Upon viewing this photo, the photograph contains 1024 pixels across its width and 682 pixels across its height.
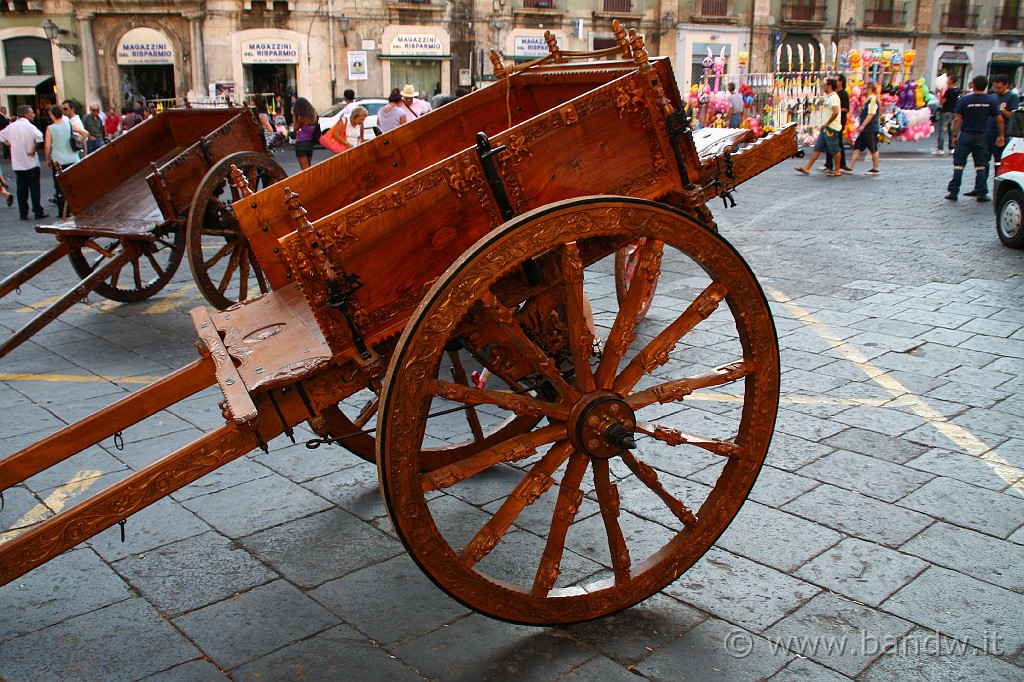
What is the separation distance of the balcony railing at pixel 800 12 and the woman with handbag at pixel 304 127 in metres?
27.1

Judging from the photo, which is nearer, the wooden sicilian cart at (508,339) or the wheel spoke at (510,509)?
the wooden sicilian cart at (508,339)

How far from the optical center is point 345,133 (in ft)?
34.0

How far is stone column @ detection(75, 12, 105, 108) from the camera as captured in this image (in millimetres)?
26062

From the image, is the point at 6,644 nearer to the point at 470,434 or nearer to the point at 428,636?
the point at 428,636

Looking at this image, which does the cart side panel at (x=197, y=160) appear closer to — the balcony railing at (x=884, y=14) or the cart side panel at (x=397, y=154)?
the cart side panel at (x=397, y=154)

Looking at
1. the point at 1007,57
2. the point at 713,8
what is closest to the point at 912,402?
the point at 713,8

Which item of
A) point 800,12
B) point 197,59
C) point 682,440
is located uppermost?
point 800,12

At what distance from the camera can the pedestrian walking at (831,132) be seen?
569 inches

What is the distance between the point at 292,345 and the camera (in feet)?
9.55

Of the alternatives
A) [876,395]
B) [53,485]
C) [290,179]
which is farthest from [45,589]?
[876,395]

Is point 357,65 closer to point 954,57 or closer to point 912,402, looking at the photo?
point 954,57

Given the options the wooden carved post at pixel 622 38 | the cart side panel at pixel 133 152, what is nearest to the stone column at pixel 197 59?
the cart side panel at pixel 133 152

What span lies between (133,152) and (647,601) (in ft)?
19.5

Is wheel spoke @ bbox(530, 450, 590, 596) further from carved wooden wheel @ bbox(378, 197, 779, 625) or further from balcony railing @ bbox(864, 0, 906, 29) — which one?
balcony railing @ bbox(864, 0, 906, 29)
